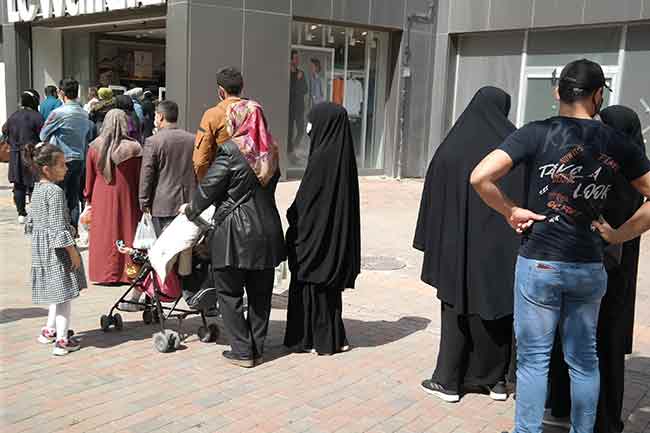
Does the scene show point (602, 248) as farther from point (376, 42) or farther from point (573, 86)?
point (376, 42)

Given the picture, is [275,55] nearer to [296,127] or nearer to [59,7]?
[296,127]

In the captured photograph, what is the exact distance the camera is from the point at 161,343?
5023mm

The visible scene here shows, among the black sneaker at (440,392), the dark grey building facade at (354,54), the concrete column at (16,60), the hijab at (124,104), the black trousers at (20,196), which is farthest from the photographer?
the concrete column at (16,60)

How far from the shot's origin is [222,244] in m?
4.71

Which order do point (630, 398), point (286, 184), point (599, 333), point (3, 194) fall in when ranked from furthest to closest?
point (286, 184) → point (3, 194) → point (630, 398) → point (599, 333)

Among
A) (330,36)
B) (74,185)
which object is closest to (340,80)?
(330,36)

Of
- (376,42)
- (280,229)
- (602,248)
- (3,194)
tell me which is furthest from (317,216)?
(376,42)

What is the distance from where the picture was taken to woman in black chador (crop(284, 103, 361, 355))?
4.95 meters

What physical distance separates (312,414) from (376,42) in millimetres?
13838

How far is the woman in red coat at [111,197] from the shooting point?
19.1 feet

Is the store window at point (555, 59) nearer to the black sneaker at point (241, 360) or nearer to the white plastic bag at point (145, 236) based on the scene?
the white plastic bag at point (145, 236)

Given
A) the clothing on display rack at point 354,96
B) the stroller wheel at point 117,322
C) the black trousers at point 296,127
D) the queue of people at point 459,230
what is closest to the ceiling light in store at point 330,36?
the clothing on display rack at point 354,96

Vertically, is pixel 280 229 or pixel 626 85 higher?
pixel 626 85

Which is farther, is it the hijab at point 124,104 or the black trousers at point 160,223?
the hijab at point 124,104
